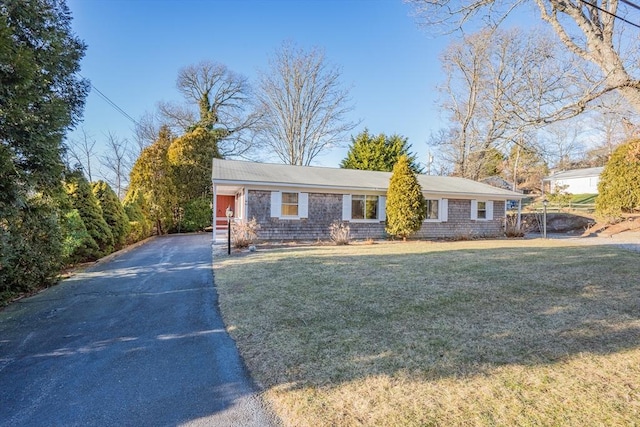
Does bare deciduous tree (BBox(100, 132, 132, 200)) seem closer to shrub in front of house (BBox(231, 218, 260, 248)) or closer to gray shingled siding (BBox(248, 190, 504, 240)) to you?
gray shingled siding (BBox(248, 190, 504, 240))

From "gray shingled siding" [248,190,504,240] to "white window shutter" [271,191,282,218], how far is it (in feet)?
0.42

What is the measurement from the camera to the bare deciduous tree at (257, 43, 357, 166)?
87.2ft

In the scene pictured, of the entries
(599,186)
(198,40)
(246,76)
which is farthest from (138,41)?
(599,186)

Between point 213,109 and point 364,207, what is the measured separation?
62.3ft

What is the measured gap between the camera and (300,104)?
2692 centimetres

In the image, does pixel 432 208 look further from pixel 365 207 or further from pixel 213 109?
pixel 213 109

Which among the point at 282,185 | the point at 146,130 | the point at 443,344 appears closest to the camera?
the point at 443,344

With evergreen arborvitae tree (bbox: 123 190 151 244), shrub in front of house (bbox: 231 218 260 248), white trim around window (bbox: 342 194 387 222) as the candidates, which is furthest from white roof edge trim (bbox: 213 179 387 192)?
evergreen arborvitae tree (bbox: 123 190 151 244)

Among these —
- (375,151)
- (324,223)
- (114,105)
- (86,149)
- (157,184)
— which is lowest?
(324,223)

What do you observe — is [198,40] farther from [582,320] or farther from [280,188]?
[582,320]

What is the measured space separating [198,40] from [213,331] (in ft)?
53.1

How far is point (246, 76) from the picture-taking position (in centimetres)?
2894

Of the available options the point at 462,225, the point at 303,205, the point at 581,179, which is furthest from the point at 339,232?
the point at 581,179

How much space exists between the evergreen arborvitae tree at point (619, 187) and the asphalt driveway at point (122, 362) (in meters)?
19.6
